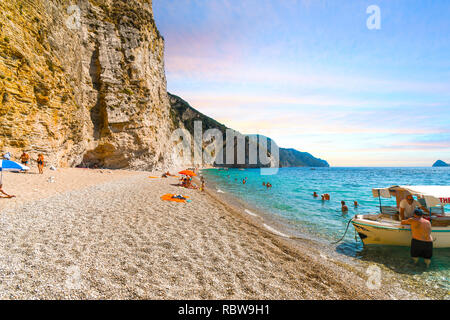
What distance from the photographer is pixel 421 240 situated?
675 centimetres

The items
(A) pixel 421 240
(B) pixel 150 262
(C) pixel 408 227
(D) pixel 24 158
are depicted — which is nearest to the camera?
(B) pixel 150 262

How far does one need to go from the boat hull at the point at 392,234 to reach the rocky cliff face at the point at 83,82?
22.9 meters

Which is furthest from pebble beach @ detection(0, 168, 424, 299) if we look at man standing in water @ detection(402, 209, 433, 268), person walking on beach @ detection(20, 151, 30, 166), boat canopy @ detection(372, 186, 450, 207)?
person walking on beach @ detection(20, 151, 30, 166)

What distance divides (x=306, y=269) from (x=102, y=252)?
5.23 meters

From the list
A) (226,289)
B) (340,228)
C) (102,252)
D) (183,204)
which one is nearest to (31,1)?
(183,204)

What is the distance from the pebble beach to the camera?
369cm

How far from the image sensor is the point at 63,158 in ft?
71.6
